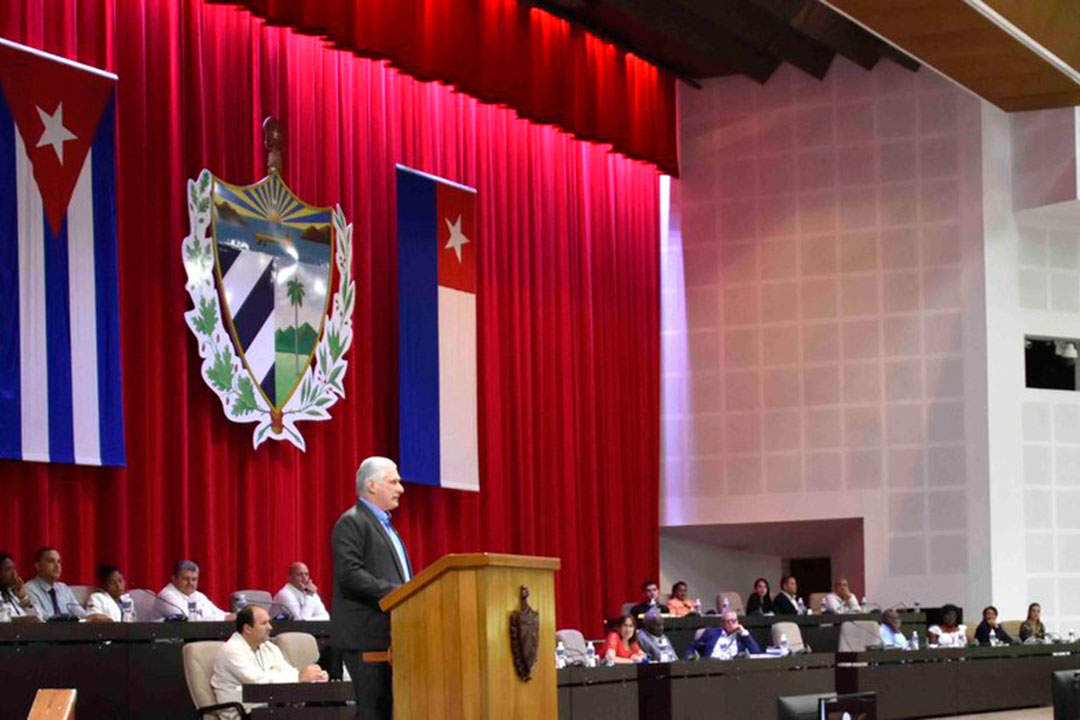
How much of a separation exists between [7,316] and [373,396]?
397cm

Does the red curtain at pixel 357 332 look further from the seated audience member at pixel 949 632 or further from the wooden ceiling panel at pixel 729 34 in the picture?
the seated audience member at pixel 949 632

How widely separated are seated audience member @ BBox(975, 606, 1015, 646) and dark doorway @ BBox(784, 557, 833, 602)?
3.59 meters

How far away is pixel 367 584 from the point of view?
546 centimetres

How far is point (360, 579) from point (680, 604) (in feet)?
35.9

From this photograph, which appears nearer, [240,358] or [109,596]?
[109,596]

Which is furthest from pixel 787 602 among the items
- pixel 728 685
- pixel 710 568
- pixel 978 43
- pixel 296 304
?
pixel 296 304

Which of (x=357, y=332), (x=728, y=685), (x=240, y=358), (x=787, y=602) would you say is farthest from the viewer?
(x=787, y=602)

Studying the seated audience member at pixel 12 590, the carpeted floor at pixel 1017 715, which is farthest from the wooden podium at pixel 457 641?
the carpeted floor at pixel 1017 715

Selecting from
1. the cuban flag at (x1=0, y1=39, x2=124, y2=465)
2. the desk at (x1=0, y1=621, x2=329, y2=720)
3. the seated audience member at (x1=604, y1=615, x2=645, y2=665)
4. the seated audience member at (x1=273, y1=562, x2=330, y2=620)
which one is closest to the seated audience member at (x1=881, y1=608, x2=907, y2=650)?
the seated audience member at (x1=604, y1=615, x2=645, y2=665)

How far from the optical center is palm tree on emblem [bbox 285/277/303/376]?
1352 centimetres

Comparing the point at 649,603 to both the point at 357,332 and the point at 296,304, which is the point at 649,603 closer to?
the point at 357,332

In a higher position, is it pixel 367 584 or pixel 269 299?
pixel 269 299

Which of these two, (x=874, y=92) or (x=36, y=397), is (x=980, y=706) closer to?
(x=874, y=92)

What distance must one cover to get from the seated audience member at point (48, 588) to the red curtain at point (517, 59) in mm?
4405
